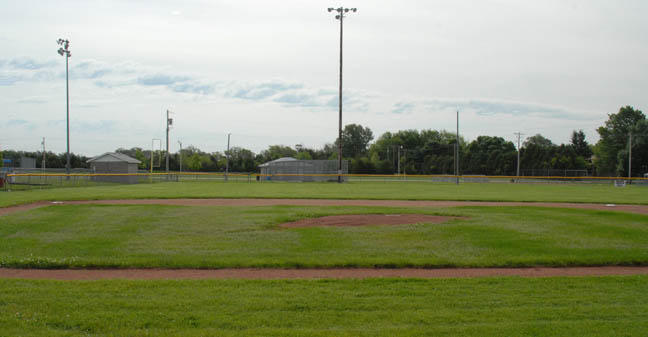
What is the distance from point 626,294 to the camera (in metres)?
6.54

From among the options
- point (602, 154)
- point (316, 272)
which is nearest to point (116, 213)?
point (316, 272)

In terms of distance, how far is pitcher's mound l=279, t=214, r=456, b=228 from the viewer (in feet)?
43.1

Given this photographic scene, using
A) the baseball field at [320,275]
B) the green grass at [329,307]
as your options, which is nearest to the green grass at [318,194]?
the baseball field at [320,275]

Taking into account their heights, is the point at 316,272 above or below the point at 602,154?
below

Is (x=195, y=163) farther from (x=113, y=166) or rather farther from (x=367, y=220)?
(x=367, y=220)

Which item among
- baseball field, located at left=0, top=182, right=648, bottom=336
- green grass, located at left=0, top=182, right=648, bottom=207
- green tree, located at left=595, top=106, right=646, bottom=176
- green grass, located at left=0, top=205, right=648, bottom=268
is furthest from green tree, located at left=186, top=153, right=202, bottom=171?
baseball field, located at left=0, top=182, right=648, bottom=336

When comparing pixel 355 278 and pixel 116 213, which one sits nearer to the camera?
pixel 355 278

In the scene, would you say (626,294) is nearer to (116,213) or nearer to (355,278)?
(355,278)

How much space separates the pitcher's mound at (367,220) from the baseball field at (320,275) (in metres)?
0.06

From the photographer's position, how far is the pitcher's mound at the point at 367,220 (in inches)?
518

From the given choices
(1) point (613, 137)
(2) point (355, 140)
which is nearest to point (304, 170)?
(1) point (613, 137)

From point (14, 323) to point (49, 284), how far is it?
6.16 feet

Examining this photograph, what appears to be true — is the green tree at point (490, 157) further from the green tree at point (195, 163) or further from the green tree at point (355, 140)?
the green tree at point (195, 163)

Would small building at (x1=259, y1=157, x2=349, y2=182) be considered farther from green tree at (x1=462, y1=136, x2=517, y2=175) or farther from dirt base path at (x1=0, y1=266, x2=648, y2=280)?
green tree at (x1=462, y1=136, x2=517, y2=175)
